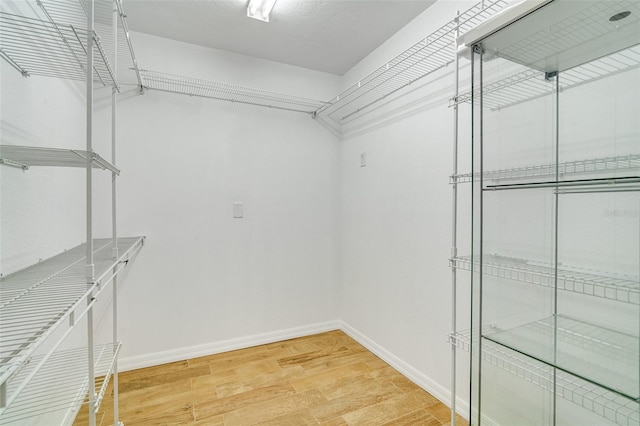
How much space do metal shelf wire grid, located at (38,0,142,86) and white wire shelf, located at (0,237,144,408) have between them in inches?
39.9

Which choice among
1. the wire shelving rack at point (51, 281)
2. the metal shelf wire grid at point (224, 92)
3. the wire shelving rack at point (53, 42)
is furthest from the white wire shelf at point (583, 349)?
the metal shelf wire grid at point (224, 92)

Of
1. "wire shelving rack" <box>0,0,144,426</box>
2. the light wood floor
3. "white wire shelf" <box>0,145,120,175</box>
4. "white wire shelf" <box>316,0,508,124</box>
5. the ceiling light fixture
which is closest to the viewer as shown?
"wire shelving rack" <box>0,0,144,426</box>

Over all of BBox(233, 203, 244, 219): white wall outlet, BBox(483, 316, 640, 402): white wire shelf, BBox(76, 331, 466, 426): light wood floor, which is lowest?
BBox(76, 331, 466, 426): light wood floor

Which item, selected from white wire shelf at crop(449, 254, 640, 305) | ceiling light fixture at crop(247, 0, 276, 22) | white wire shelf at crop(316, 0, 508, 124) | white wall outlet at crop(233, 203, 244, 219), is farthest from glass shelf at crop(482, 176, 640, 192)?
white wall outlet at crop(233, 203, 244, 219)

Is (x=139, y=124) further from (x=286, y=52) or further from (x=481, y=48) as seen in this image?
(x=481, y=48)

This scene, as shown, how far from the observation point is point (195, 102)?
2432mm

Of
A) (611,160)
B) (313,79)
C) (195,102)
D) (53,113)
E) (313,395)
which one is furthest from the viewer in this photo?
(313,79)

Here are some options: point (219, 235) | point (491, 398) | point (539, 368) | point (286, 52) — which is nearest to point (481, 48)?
point (539, 368)

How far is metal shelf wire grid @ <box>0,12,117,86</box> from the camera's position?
39.5 inches

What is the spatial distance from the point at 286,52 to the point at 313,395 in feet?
8.49

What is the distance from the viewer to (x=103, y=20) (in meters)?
1.96

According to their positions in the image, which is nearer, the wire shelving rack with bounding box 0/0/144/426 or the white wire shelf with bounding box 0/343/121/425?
the wire shelving rack with bounding box 0/0/144/426

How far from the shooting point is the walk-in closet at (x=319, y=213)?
3.43ft

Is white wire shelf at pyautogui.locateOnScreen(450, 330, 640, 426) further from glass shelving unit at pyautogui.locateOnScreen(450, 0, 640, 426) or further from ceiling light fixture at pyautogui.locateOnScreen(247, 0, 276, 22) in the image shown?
ceiling light fixture at pyautogui.locateOnScreen(247, 0, 276, 22)
